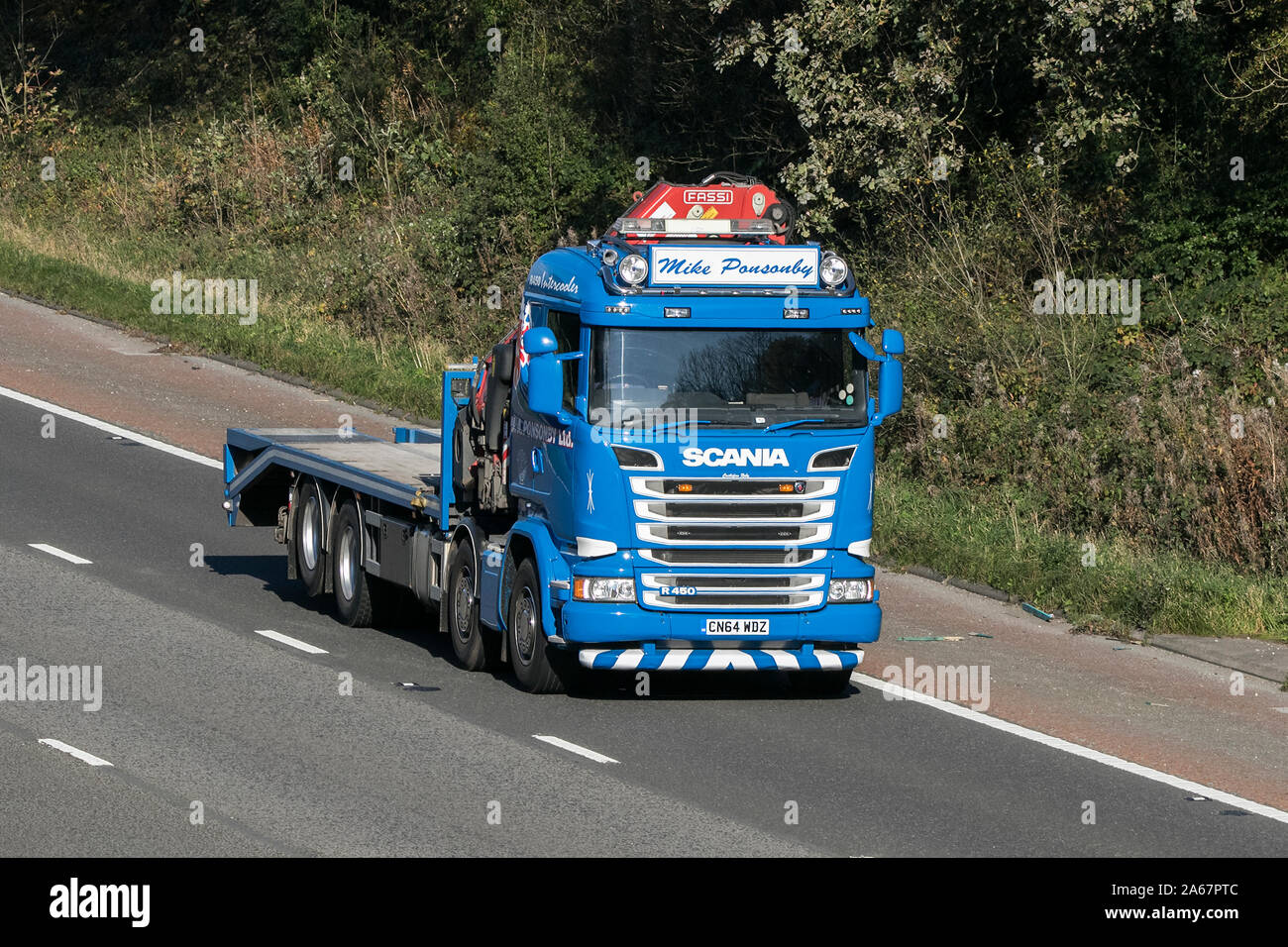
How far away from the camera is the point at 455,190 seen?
32.5m

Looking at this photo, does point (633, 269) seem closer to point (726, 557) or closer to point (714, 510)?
point (714, 510)

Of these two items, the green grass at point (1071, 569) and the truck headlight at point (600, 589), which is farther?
the green grass at point (1071, 569)

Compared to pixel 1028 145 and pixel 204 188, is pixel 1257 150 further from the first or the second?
pixel 204 188

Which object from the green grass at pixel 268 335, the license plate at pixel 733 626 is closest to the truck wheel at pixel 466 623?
the license plate at pixel 733 626

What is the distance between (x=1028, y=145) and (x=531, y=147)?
8.45 metres

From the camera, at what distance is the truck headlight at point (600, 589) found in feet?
42.2

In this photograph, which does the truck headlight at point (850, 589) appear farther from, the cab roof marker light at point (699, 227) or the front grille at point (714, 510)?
the cab roof marker light at point (699, 227)

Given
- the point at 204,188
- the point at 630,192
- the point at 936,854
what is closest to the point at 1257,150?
the point at 630,192

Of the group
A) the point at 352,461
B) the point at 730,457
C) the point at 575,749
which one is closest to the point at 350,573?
the point at 352,461

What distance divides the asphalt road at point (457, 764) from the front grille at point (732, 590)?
74 cm

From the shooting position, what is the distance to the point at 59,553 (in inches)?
683

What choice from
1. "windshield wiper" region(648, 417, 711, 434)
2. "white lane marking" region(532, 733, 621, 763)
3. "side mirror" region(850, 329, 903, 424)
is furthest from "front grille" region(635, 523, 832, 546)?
"white lane marking" region(532, 733, 621, 763)

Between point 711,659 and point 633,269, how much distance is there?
264 centimetres

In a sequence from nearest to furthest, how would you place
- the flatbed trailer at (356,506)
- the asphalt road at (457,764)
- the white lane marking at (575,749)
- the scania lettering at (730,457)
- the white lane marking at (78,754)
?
the asphalt road at (457,764), the white lane marking at (78,754), the white lane marking at (575,749), the scania lettering at (730,457), the flatbed trailer at (356,506)
